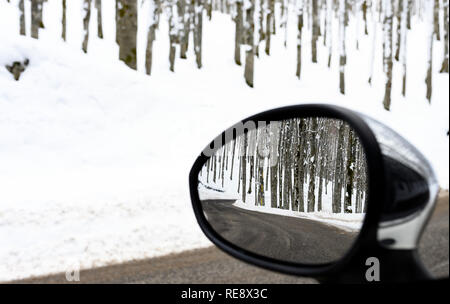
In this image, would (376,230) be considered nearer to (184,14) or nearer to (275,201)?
(275,201)

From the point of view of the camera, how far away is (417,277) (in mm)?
967

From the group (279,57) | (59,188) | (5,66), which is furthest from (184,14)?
(59,188)

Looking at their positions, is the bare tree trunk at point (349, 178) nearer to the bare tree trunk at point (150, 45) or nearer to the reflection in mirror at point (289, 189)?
the reflection in mirror at point (289, 189)

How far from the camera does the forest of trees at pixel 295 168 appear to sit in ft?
5.88

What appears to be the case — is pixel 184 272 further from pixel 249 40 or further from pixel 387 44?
pixel 387 44

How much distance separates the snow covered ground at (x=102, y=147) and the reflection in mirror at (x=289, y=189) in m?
0.53

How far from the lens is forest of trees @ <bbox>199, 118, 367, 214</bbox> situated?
179 cm

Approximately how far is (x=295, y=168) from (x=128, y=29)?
14.7 meters

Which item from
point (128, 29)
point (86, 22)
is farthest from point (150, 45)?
point (86, 22)

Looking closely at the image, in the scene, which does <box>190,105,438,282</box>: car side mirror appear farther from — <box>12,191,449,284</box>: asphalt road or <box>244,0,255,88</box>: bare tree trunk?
<box>244,0,255,88</box>: bare tree trunk

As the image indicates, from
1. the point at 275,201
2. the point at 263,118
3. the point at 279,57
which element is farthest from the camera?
the point at 279,57

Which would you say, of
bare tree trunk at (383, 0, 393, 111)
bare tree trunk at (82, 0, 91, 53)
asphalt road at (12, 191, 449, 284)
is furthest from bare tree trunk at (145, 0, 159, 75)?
asphalt road at (12, 191, 449, 284)

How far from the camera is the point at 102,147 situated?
35.8 ft

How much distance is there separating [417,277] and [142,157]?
410 inches
